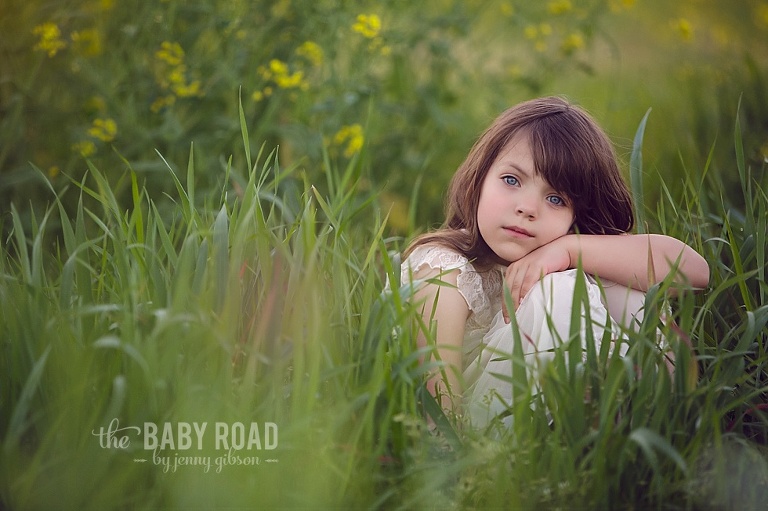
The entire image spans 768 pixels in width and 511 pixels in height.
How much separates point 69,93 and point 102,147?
364mm

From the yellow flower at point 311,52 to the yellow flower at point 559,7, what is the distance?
1063mm

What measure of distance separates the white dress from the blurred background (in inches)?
25.8

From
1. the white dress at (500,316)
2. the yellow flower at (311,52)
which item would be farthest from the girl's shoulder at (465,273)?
the yellow flower at (311,52)

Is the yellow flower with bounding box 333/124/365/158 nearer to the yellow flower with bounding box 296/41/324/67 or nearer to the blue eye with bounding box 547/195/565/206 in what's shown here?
the yellow flower with bounding box 296/41/324/67

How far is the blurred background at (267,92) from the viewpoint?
279 centimetres

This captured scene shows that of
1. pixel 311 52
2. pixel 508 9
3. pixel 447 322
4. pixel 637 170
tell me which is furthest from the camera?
pixel 508 9

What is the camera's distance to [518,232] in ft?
5.90

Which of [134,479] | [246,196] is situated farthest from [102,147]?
[134,479]

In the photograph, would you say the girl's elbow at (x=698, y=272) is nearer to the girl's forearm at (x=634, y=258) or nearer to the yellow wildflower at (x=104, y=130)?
the girl's forearm at (x=634, y=258)

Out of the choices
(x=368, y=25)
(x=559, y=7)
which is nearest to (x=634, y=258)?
(x=368, y=25)

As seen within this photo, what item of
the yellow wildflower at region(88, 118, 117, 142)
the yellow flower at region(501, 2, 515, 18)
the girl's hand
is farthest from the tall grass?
the yellow flower at region(501, 2, 515, 18)

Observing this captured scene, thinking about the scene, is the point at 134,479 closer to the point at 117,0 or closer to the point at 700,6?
the point at 117,0

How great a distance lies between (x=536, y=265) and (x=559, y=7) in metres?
1.95

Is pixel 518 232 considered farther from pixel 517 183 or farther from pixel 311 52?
pixel 311 52
